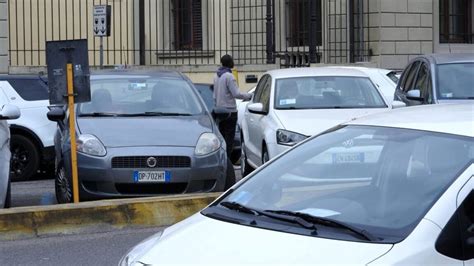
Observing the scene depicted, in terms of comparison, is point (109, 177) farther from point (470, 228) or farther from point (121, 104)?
point (470, 228)

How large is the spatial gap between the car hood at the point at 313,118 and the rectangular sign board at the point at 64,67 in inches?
105

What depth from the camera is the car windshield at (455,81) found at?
1055cm

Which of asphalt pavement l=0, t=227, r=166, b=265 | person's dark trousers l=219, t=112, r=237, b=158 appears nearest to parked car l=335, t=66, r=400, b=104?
person's dark trousers l=219, t=112, r=237, b=158

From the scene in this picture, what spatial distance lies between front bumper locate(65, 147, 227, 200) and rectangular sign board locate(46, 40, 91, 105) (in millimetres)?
647

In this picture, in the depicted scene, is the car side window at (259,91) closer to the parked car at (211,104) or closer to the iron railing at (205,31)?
the parked car at (211,104)

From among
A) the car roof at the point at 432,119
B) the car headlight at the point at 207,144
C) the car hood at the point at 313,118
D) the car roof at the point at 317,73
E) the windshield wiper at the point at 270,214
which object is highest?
the car roof at the point at 317,73

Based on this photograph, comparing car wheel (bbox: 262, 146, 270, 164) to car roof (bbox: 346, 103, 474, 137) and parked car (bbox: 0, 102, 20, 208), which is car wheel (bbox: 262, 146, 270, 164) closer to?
parked car (bbox: 0, 102, 20, 208)

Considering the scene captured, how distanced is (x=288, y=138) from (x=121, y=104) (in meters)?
2.01

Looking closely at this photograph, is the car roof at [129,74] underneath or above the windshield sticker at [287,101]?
above

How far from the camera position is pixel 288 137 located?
10.1 metres

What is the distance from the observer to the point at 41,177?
44.1 ft

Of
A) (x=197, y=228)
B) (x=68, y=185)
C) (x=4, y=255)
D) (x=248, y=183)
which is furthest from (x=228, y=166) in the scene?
(x=197, y=228)

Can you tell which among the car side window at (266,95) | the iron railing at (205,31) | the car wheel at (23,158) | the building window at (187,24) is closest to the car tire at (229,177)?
the car side window at (266,95)

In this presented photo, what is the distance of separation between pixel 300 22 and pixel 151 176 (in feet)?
46.2
